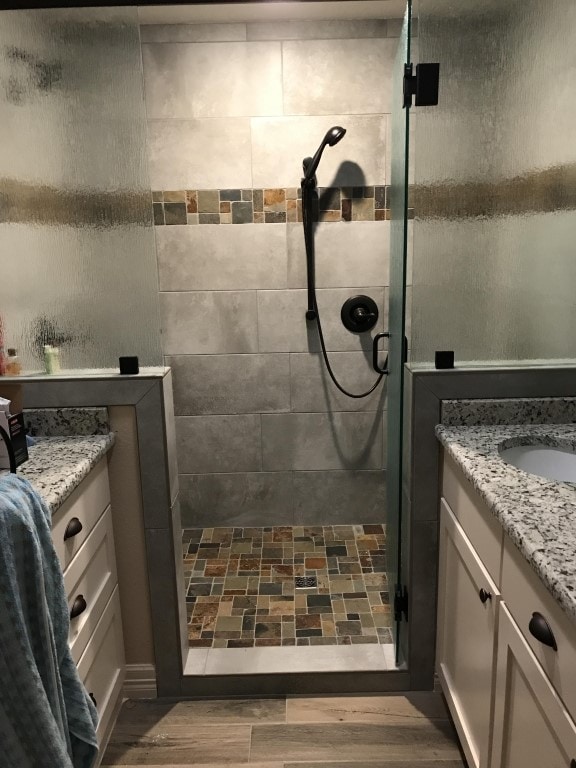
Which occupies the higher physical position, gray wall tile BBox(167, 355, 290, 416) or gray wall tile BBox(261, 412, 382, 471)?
gray wall tile BBox(167, 355, 290, 416)

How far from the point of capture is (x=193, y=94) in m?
2.58

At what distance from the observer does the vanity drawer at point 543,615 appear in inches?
36.2

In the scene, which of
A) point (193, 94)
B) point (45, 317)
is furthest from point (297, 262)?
point (45, 317)

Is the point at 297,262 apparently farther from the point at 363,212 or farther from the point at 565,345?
the point at 565,345

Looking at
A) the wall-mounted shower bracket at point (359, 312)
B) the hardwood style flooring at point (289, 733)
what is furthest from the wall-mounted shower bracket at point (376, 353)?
the hardwood style flooring at point (289, 733)

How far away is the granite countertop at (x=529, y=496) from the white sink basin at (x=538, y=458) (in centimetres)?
1

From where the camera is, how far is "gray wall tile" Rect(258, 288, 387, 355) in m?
2.78

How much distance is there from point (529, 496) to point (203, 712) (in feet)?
4.39

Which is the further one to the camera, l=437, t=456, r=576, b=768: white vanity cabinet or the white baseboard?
the white baseboard

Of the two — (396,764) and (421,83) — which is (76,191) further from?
(396,764)

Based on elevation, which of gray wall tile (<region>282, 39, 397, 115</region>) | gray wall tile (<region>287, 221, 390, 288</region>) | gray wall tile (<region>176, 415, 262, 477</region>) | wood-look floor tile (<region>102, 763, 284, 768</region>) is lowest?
wood-look floor tile (<region>102, 763, 284, 768</region>)

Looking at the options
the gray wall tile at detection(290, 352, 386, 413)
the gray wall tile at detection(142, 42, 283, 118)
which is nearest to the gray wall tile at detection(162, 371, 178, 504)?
the gray wall tile at detection(290, 352, 386, 413)

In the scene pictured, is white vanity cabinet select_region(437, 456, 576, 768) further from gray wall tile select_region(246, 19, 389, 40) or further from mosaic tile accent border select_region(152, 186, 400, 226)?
Result: gray wall tile select_region(246, 19, 389, 40)

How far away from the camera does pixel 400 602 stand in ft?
6.33
